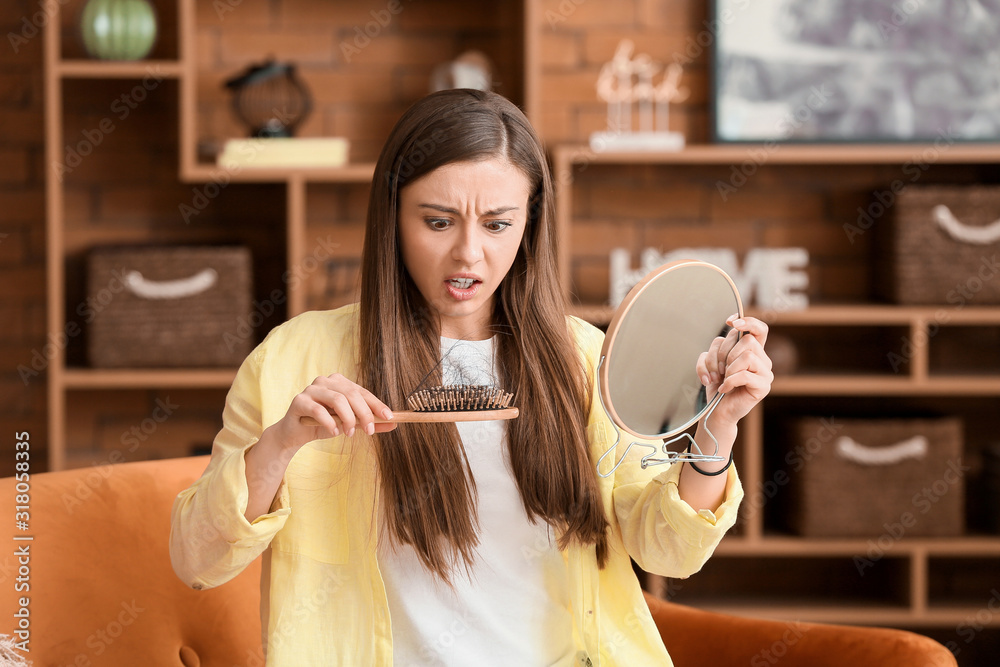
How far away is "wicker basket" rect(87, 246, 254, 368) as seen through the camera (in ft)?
7.68

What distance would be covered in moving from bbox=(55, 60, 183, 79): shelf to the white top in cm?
140

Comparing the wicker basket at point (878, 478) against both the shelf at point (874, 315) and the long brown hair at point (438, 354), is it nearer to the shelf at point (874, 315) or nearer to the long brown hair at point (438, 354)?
the shelf at point (874, 315)

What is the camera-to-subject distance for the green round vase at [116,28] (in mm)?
2318

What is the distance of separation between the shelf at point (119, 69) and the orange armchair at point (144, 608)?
1.21m

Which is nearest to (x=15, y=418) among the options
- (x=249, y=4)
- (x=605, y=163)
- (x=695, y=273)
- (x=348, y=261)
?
(x=348, y=261)

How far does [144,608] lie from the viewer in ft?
4.33

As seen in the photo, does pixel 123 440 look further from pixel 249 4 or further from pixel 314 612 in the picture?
pixel 314 612

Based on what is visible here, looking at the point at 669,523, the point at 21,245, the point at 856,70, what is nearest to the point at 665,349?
the point at 669,523

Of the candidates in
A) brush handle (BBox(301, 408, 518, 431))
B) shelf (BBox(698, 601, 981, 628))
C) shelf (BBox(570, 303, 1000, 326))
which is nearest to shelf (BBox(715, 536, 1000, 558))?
shelf (BBox(698, 601, 981, 628))

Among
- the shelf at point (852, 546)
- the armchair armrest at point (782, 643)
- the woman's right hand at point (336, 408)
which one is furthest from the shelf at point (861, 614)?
the woman's right hand at point (336, 408)

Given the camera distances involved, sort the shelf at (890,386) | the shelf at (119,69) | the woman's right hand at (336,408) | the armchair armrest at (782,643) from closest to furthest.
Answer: the woman's right hand at (336,408), the armchair armrest at (782,643), the shelf at (119,69), the shelf at (890,386)

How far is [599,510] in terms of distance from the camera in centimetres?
122

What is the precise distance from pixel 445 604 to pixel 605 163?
165 centimetres

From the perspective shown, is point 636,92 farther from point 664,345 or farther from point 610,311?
point 664,345
